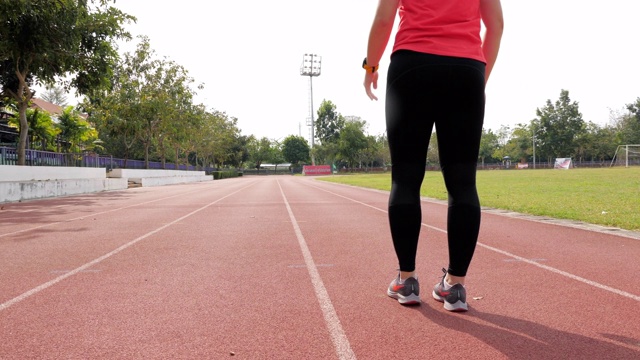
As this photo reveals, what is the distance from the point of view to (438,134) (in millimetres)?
2717

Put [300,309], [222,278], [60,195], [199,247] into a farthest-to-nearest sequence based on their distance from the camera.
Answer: [60,195] < [199,247] < [222,278] < [300,309]

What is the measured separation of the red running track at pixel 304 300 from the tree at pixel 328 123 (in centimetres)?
9119

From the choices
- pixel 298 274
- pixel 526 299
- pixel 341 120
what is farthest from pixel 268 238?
pixel 341 120

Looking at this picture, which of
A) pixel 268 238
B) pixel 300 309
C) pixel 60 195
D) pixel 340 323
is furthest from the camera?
pixel 60 195

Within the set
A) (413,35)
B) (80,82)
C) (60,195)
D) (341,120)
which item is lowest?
(60,195)

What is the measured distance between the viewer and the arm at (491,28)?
8.79 feet

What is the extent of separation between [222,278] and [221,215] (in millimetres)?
5634

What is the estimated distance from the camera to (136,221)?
321 inches

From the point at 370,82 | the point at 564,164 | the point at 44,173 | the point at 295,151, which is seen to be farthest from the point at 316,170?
the point at 370,82

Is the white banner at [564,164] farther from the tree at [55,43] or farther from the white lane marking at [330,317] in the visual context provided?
the white lane marking at [330,317]

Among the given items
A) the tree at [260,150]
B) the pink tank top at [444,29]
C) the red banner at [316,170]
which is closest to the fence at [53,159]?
the pink tank top at [444,29]

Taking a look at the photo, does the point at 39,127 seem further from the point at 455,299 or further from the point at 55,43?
the point at 455,299

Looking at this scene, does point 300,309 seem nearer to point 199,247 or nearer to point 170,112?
point 199,247

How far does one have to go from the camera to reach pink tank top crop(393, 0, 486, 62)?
2527 millimetres
